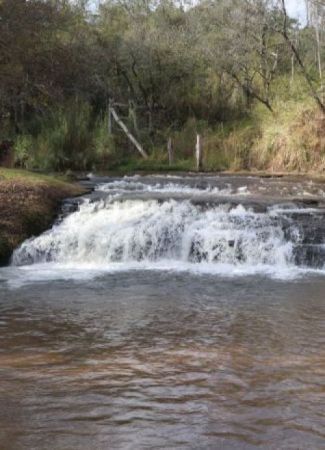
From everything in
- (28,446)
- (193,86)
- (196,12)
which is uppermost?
(196,12)

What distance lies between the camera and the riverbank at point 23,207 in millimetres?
12086

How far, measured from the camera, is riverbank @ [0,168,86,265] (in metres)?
12.1

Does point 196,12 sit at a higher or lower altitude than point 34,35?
higher

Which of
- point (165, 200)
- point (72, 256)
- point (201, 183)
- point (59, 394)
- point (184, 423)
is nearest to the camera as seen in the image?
point (184, 423)

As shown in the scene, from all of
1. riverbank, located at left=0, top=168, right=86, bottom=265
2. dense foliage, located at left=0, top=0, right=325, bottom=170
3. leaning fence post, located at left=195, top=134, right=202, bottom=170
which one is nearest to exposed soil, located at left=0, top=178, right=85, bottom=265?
riverbank, located at left=0, top=168, right=86, bottom=265

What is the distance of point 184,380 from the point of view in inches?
204

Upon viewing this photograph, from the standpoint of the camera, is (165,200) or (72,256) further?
(165,200)

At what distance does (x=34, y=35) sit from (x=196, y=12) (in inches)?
517

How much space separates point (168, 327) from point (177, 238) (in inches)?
200

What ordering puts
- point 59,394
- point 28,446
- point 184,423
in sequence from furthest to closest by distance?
point 59,394, point 184,423, point 28,446

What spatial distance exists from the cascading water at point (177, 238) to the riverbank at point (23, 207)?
0.26 metres

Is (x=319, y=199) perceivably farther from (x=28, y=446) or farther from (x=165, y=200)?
(x=28, y=446)

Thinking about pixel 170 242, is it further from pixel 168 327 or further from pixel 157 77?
pixel 157 77

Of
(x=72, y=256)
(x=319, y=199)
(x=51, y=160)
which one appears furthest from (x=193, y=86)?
(x=72, y=256)
